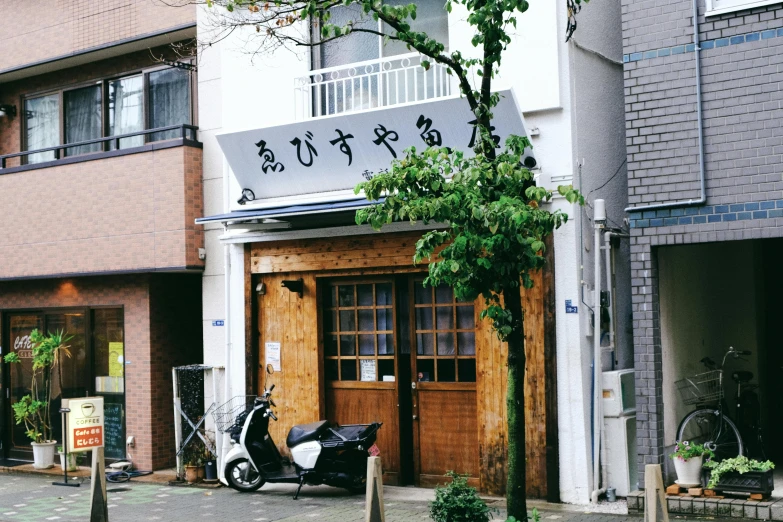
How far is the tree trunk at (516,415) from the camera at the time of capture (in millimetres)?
8219

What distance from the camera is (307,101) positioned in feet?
44.0

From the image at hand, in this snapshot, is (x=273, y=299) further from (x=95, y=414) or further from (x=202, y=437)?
(x=95, y=414)

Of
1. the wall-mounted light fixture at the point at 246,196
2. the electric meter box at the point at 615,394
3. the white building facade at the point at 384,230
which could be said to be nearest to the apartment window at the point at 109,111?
the white building facade at the point at 384,230

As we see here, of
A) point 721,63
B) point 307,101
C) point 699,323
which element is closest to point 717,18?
point 721,63

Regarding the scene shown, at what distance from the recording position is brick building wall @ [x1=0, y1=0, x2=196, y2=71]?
15.2 metres

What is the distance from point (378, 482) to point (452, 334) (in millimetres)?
4095

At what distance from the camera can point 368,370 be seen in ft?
42.4

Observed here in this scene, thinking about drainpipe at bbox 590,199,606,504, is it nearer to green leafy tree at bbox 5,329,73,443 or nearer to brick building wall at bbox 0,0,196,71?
brick building wall at bbox 0,0,196,71

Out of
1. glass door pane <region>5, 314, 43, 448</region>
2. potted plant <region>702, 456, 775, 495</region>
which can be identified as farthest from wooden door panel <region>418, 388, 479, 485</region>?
glass door pane <region>5, 314, 43, 448</region>

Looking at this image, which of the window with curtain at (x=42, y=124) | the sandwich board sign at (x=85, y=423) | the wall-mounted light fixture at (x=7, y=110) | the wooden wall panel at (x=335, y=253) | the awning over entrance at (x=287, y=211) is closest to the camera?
the awning over entrance at (x=287, y=211)

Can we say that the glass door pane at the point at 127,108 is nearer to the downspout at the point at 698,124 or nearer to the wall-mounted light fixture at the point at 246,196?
the wall-mounted light fixture at the point at 246,196

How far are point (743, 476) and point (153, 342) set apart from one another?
9.22 m

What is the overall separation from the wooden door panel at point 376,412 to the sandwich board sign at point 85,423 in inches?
154

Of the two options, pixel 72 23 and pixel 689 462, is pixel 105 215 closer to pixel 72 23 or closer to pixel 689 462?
pixel 72 23
